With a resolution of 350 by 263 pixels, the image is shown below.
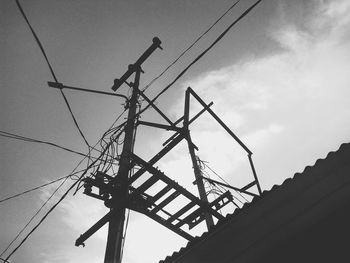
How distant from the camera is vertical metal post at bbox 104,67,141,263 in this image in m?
4.57

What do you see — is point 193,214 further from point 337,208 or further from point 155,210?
point 337,208

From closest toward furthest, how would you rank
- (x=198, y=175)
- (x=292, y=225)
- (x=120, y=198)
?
(x=292, y=225), (x=120, y=198), (x=198, y=175)

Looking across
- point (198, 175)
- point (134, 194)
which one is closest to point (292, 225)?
point (134, 194)

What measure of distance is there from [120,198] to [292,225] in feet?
11.1

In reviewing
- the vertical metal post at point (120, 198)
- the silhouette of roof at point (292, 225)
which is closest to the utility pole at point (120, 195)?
the vertical metal post at point (120, 198)

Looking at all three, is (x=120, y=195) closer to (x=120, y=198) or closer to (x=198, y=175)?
(x=120, y=198)

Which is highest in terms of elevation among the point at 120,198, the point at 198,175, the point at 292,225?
the point at 198,175

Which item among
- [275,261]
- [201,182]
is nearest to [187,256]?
[275,261]

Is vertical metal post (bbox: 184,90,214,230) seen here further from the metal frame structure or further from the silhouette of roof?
the silhouette of roof

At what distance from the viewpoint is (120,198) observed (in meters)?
5.36

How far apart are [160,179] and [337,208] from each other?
136 inches

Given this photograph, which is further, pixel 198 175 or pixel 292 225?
pixel 198 175

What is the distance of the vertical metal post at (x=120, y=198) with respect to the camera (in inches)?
180

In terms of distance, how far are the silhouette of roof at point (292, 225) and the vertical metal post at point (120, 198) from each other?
3.74 ft
